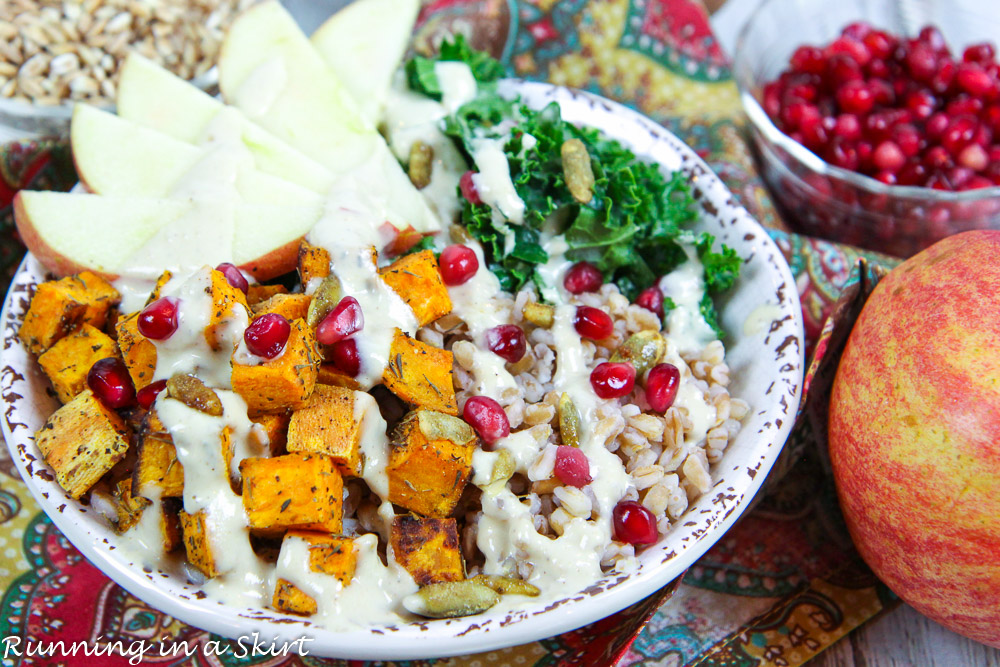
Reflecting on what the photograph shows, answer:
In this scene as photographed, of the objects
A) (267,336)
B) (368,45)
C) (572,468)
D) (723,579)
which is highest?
(368,45)

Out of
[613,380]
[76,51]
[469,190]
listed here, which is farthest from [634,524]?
[76,51]

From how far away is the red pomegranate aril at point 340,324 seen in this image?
1.54 meters

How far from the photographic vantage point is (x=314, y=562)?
1.37 meters

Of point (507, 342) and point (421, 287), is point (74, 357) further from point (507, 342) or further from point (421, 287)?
point (507, 342)

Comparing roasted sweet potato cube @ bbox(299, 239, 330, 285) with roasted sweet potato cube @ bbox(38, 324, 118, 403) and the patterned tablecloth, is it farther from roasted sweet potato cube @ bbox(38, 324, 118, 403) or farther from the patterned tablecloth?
the patterned tablecloth

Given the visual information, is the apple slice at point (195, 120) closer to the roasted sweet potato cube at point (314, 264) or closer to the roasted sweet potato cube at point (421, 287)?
the roasted sweet potato cube at point (314, 264)

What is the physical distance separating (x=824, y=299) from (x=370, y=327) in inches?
49.3

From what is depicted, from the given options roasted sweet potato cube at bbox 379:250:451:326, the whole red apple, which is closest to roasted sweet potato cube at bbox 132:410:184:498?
roasted sweet potato cube at bbox 379:250:451:326

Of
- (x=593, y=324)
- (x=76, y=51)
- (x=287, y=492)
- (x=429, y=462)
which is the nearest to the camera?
(x=287, y=492)

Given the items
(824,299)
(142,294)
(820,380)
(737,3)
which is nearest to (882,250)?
(824,299)

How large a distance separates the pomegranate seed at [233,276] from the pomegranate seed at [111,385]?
272 millimetres

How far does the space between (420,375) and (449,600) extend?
1.40ft

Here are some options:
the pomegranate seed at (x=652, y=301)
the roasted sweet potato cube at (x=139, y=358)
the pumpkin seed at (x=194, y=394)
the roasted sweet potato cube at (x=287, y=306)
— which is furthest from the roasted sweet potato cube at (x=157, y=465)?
the pomegranate seed at (x=652, y=301)

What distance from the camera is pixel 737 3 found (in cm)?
334
